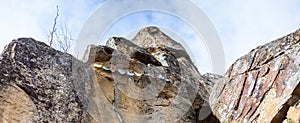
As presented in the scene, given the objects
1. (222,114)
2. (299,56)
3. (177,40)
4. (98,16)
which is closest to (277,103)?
(299,56)

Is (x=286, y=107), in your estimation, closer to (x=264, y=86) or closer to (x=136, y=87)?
(x=264, y=86)

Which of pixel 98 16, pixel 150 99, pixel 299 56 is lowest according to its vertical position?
pixel 299 56

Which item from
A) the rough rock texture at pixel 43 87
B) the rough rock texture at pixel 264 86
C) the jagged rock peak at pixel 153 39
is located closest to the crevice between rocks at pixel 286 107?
the rough rock texture at pixel 264 86

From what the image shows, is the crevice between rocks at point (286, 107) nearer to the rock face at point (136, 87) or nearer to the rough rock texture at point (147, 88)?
the rock face at point (136, 87)

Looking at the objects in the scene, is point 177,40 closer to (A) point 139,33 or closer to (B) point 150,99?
(A) point 139,33

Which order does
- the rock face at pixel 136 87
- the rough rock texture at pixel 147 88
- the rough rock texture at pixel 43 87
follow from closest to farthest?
1. the rough rock texture at pixel 43 87
2. the rock face at pixel 136 87
3. the rough rock texture at pixel 147 88

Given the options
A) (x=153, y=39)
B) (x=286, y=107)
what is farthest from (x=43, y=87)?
(x=153, y=39)
